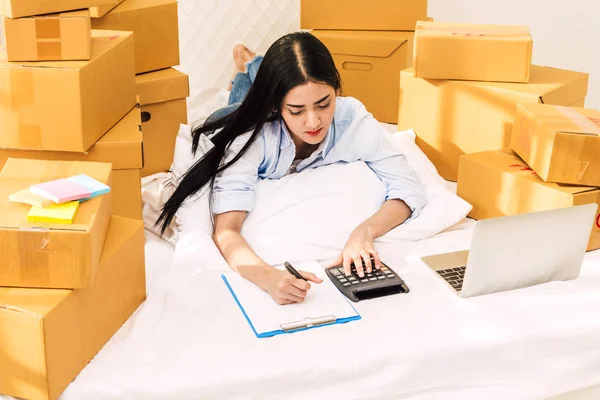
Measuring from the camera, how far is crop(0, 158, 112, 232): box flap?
1.16m

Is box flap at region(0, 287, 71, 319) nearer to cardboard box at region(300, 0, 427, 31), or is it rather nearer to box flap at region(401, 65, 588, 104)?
box flap at region(401, 65, 588, 104)

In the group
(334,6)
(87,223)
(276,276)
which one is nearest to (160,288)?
(276,276)

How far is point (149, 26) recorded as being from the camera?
201cm

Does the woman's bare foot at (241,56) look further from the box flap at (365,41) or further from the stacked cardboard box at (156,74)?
the stacked cardboard box at (156,74)

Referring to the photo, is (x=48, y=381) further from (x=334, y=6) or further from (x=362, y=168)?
(x=334, y=6)

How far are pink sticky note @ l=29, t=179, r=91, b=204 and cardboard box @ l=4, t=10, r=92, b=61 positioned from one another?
0.41 metres

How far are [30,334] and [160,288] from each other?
1.27 ft

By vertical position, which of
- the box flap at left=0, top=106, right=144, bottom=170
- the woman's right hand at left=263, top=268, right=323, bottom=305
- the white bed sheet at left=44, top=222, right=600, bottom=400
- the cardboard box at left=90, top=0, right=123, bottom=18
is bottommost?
the white bed sheet at left=44, top=222, right=600, bottom=400

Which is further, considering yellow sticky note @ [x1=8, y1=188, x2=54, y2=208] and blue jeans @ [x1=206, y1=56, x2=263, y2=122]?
blue jeans @ [x1=206, y1=56, x2=263, y2=122]

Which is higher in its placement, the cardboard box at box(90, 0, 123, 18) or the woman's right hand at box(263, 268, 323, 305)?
the cardboard box at box(90, 0, 123, 18)

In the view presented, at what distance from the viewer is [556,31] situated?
3014 millimetres

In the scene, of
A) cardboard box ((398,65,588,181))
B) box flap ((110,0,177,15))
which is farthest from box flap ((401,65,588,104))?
box flap ((110,0,177,15))

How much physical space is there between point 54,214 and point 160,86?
894 millimetres

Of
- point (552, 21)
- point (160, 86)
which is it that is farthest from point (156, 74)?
point (552, 21)
